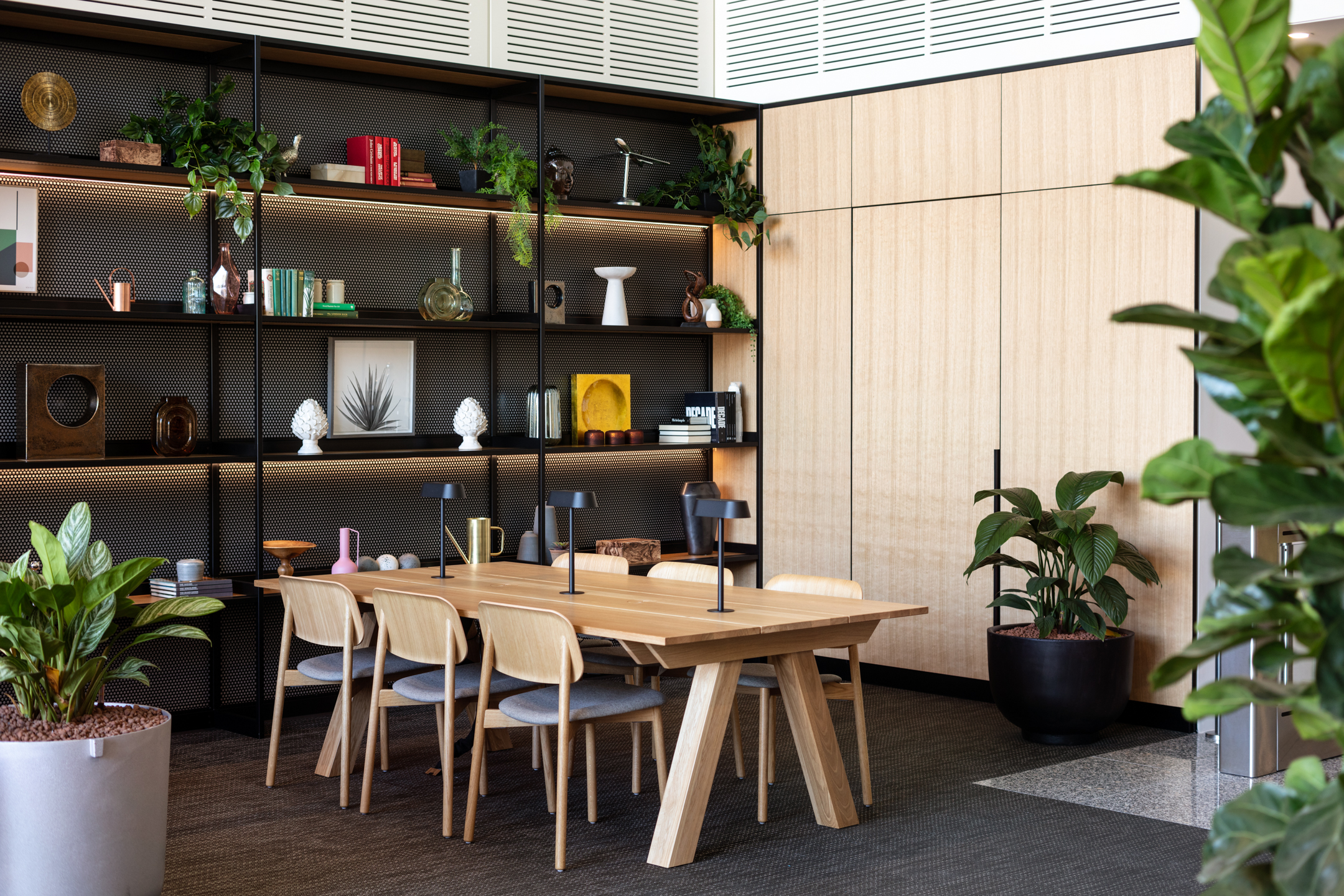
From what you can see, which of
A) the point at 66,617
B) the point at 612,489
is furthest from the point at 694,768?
the point at 612,489

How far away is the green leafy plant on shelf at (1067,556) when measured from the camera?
5723 mm

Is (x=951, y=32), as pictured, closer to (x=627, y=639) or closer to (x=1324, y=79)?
(x=627, y=639)

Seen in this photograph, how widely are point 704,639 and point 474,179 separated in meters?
3.53

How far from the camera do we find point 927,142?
273 inches

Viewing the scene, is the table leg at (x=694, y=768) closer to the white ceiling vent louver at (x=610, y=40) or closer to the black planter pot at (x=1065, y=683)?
the black planter pot at (x=1065, y=683)

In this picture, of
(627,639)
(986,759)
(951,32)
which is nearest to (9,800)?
(627,639)

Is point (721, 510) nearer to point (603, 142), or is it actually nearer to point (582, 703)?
point (582, 703)

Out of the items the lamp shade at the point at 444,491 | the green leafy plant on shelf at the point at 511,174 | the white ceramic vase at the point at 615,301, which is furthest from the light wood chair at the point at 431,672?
the white ceramic vase at the point at 615,301

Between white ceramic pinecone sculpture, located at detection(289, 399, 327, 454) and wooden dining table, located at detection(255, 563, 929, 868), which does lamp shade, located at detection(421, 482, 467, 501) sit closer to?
wooden dining table, located at detection(255, 563, 929, 868)

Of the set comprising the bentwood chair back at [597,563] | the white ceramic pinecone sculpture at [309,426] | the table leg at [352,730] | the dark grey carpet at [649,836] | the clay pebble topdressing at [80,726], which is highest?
the white ceramic pinecone sculpture at [309,426]

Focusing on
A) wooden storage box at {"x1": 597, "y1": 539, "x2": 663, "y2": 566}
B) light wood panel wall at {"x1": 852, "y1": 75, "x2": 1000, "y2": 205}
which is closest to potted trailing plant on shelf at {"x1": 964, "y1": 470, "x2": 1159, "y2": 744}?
light wood panel wall at {"x1": 852, "y1": 75, "x2": 1000, "y2": 205}

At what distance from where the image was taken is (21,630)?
10.7ft

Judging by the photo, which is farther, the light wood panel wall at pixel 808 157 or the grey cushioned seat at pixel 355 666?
the light wood panel wall at pixel 808 157

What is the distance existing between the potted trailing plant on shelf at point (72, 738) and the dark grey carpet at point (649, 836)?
727 millimetres
